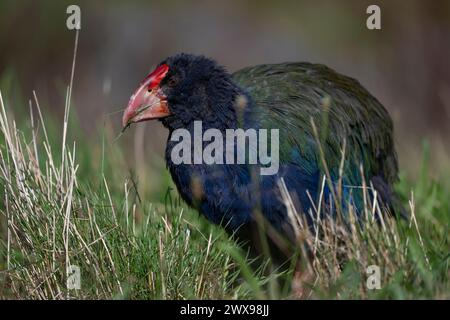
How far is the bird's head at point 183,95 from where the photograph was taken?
3.72 meters

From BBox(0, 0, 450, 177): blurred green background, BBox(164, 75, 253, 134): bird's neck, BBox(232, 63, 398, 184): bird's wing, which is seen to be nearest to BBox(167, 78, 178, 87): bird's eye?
BBox(164, 75, 253, 134): bird's neck

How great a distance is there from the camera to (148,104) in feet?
12.3

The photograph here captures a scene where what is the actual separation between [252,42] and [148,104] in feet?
16.7

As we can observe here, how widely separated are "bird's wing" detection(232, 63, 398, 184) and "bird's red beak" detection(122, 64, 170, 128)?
40cm

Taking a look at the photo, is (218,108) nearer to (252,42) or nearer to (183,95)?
(183,95)

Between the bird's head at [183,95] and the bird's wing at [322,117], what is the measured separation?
171 mm

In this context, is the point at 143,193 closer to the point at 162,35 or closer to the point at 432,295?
the point at 432,295

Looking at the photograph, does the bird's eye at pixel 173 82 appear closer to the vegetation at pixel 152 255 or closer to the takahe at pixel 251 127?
the takahe at pixel 251 127

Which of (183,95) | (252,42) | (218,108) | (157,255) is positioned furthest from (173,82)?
(252,42)

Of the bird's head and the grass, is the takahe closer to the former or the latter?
the bird's head

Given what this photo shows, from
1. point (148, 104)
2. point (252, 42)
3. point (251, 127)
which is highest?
point (252, 42)

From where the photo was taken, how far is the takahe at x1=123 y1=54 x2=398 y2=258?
143 inches

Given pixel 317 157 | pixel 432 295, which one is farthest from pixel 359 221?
pixel 432 295

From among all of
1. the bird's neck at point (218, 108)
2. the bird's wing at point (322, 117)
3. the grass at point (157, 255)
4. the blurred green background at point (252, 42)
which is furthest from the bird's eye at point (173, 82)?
the blurred green background at point (252, 42)
